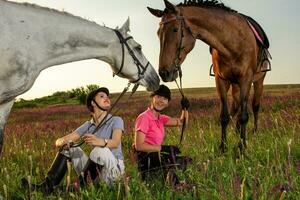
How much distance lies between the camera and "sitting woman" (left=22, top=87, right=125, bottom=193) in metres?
5.22

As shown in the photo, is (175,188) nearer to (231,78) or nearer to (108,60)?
(108,60)

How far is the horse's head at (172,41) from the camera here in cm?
720

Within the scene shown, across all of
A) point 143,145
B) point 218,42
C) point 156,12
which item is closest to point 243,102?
point 218,42

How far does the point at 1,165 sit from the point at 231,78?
4332 mm

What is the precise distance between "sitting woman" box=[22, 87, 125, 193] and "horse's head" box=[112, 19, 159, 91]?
0.52m

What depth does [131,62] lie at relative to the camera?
6.13 meters

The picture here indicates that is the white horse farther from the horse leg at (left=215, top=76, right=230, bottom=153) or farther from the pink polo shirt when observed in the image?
the horse leg at (left=215, top=76, right=230, bottom=153)

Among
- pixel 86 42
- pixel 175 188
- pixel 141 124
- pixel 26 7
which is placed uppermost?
pixel 26 7

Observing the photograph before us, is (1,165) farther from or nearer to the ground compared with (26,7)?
nearer to the ground

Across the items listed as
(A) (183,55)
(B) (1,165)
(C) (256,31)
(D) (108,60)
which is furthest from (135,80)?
(C) (256,31)

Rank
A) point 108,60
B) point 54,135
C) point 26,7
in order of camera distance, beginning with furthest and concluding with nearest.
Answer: point 54,135, point 108,60, point 26,7

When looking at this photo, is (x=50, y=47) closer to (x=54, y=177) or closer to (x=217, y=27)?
(x=54, y=177)

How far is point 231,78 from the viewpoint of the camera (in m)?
8.57

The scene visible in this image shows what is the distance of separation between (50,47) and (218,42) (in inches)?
137
